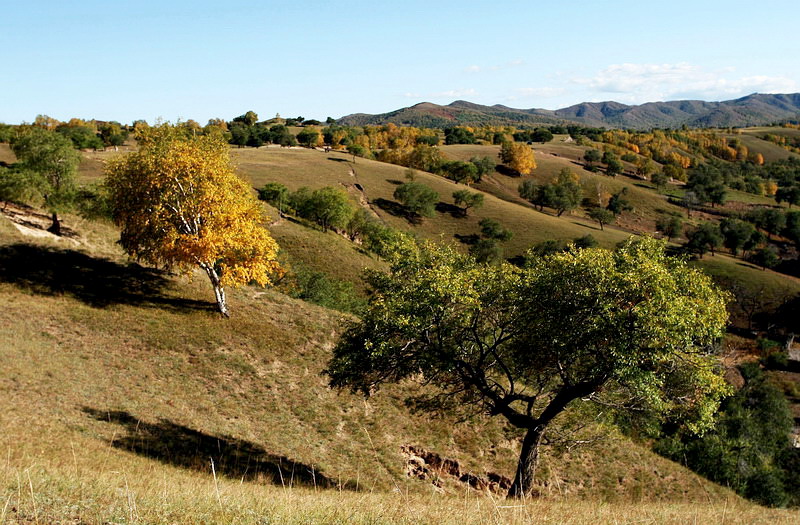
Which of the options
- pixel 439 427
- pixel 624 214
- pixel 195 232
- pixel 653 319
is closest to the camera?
pixel 653 319

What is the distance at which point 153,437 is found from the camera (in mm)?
21203

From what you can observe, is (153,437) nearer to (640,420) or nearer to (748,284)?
(640,420)

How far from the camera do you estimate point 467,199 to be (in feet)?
459

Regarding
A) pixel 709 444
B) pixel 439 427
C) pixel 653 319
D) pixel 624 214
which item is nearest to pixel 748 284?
pixel 624 214

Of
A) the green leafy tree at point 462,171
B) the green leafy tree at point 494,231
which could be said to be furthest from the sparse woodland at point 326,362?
the green leafy tree at point 462,171

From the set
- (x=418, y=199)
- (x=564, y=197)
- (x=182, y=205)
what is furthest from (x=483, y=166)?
(x=182, y=205)

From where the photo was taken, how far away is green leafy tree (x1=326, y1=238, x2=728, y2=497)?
637 inches

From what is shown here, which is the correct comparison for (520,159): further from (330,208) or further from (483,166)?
(330,208)

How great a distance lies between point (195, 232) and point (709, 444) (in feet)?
179

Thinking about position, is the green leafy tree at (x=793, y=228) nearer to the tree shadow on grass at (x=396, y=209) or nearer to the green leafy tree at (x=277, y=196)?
the tree shadow on grass at (x=396, y=209)

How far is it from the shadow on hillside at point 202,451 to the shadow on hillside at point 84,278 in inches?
636

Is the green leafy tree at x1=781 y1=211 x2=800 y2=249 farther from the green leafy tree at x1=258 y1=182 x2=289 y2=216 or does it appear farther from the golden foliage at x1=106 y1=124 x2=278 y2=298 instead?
the golden foliage at x1=106 y1=124 x2=278 y2=298

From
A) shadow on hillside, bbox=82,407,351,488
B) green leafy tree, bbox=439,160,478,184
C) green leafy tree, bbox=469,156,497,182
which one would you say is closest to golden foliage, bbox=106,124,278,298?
shadow on hillside, bbox=82,407,351,488

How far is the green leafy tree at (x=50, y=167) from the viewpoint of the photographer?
42812 millimetres
